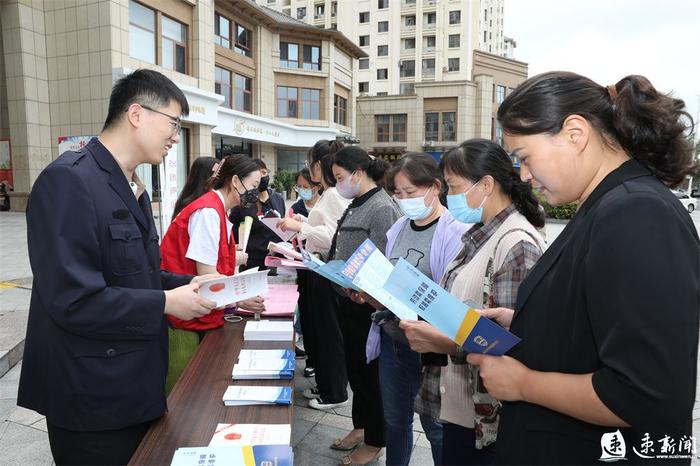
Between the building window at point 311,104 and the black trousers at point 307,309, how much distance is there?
23.8 meters

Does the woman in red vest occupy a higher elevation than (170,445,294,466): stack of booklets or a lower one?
higher

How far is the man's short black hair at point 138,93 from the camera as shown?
1671 mm

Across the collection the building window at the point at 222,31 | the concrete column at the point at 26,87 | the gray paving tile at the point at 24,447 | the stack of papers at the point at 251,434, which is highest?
the building window at the point at 222,31

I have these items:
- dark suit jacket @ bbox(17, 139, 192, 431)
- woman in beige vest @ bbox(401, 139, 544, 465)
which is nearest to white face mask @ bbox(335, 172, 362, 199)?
woman in beige vest @ bbox(401, 139, 544, 465)

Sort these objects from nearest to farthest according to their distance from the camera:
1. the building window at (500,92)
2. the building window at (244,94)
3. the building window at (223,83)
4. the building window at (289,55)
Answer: the building window at (223,83) → the building window at (244,94) → the building window at (289,55) → the building window at (500,92)

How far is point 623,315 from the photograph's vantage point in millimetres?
892

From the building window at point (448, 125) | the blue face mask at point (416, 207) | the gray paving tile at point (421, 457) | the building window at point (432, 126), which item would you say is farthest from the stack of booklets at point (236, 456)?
the building window at point (432, 126)

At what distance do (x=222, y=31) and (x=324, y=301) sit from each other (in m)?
20.6

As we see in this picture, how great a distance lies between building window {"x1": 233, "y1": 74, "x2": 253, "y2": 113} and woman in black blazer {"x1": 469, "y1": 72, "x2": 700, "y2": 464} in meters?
22.5

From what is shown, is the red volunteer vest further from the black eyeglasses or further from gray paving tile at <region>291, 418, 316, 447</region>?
gray paving tile at <region>291, 418, 316, 447</region>

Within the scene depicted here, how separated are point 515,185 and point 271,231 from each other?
2935mm

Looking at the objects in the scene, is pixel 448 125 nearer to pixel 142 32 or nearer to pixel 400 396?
pixel 142 32

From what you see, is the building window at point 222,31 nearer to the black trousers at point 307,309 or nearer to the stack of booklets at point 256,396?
the black trousers at point 307,309

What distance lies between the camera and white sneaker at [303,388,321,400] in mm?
3608
